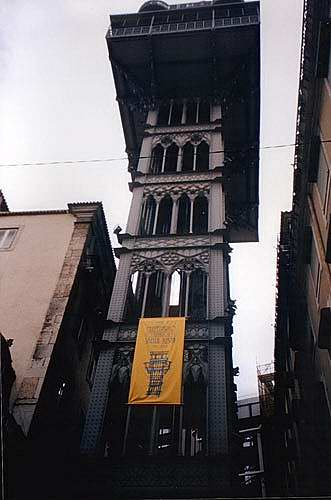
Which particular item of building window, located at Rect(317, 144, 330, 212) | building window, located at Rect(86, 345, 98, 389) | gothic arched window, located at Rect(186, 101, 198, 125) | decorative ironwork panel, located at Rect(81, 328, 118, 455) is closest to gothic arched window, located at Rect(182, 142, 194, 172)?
gothic arched window, located at Rect(186, 101, 198, 125)

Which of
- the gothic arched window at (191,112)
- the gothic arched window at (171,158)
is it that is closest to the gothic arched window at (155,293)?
the gothic arched window at (171,158)

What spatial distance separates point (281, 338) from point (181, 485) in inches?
565

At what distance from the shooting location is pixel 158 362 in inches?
623

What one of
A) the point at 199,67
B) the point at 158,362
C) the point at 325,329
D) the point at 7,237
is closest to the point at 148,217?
the point at 7,237

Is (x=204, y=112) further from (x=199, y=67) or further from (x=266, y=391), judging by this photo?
(x=266, y=391)

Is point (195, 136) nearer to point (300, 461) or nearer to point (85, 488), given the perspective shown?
point (300, 461)

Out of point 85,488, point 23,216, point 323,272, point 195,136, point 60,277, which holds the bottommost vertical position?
point 85,488

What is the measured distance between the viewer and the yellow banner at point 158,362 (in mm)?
14742

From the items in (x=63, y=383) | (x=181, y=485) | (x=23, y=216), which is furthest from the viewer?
(x=23, y=216)

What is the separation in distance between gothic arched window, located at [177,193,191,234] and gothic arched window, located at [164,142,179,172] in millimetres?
3235

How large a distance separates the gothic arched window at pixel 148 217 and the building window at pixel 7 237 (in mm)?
5496

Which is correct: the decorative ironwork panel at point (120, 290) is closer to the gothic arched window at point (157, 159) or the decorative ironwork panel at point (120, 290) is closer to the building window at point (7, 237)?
the building window at point (7, 237)

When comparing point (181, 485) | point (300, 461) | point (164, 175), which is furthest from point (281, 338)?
point (181, 485)

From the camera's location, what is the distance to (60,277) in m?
18.5
